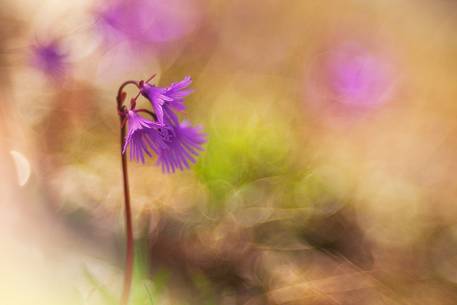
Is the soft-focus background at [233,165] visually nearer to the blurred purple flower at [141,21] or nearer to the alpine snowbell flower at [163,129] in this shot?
the blurred purple flower at [141,21]

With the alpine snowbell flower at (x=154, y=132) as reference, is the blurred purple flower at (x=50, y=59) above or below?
above

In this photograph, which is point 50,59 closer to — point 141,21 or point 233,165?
point 141,21

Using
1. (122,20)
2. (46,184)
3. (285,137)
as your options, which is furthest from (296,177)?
(122,20)

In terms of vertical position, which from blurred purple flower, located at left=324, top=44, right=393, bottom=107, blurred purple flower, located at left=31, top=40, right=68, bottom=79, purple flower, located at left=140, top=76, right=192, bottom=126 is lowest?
purple flower, located at left=140, top=76, right=192, bottom=126

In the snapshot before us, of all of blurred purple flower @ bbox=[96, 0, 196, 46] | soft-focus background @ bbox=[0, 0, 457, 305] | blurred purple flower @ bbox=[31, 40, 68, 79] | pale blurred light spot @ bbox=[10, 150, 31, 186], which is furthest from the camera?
blurred purple flower @ bbox=[96, 0, 196, 46]

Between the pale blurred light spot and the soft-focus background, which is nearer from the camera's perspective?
the soft-focus background

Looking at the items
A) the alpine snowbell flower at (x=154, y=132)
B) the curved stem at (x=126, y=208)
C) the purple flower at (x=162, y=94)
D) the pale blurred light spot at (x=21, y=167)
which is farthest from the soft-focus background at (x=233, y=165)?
the purple flower at (x=162, y=94)

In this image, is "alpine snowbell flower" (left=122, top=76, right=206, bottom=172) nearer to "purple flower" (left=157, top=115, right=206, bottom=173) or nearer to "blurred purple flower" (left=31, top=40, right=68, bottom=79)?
"purple flower" (left=157, top=115, right=206, bottom=173)

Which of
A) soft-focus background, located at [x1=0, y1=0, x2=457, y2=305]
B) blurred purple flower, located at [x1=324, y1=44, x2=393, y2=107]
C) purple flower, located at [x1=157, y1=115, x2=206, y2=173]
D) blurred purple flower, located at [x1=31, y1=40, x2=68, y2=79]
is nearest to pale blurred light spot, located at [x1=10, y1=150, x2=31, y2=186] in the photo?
soft-focus background, located at [x1=0, y1=0, x2=457, y2=305]

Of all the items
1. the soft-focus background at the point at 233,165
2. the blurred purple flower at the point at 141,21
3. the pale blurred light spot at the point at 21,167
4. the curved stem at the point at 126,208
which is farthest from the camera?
the blurred purple flower at the point at 141,21

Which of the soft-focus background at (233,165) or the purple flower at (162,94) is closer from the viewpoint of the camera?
the purple flower at (162,94)
